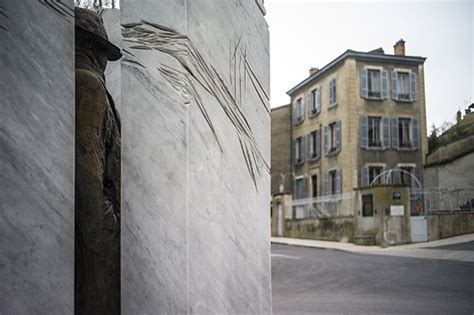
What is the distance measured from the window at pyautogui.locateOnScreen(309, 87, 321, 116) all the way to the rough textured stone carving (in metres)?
22.6

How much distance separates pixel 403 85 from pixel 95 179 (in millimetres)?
22412

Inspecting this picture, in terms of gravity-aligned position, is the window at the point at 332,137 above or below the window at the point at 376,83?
below

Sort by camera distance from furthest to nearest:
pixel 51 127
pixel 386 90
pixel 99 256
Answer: pixel 386 90
pixel 99 256
pixel 51 127

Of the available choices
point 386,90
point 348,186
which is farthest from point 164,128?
point 386,90

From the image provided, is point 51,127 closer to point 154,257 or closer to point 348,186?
point 154,257

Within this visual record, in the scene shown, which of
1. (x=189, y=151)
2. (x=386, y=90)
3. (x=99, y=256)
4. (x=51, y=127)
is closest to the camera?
(x=51, y=127)

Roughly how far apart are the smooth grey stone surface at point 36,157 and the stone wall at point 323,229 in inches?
624

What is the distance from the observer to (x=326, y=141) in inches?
914

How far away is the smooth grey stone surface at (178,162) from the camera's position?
1.86 m

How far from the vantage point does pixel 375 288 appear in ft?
18.3

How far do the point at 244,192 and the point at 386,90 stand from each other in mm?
21180

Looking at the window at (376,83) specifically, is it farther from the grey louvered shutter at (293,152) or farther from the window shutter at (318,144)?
the grey louvered shutter at (293,152)

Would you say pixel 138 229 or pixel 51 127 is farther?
pixel 138 229

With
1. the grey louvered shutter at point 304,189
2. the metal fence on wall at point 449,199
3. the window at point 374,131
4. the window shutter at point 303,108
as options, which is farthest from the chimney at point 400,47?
the metal fence on wall at point 449,199
